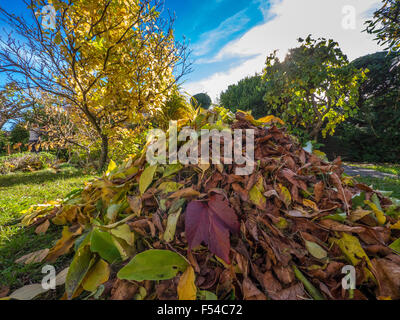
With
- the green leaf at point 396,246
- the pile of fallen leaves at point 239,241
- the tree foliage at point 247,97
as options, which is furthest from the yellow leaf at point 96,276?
the tree foliage at point 247,97

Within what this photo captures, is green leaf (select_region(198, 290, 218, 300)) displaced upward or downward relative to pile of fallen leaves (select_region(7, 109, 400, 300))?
downward

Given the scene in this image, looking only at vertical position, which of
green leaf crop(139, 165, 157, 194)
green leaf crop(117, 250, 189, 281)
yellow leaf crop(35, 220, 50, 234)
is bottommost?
yellow leaf crop(35, 220, 50, 234)

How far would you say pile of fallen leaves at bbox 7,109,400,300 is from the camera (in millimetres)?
557

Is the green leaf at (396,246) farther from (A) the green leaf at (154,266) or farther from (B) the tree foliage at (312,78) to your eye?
(B) the tree foliage at (312,78)

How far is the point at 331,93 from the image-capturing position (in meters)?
3.69

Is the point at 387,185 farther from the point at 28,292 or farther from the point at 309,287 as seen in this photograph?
the point at 28,292

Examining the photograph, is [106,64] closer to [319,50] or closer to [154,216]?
[154,216]

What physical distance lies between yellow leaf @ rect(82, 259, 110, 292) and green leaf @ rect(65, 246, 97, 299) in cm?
2

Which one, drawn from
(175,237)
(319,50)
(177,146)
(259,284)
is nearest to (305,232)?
(259,284)

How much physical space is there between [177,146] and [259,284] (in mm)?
600

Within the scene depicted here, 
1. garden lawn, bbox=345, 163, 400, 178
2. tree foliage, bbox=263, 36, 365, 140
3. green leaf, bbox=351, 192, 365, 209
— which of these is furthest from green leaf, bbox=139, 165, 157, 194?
garden lawn, bbox=345, 163, 400, 178

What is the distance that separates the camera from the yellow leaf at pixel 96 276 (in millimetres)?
596

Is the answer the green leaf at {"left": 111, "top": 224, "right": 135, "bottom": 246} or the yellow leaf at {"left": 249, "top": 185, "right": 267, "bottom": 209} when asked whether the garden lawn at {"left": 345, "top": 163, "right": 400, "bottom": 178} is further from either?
the green leaf at {"left": 111, "top": 224, "right": 135, "bottom": 246}

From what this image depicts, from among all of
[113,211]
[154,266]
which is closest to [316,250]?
[154,266]
